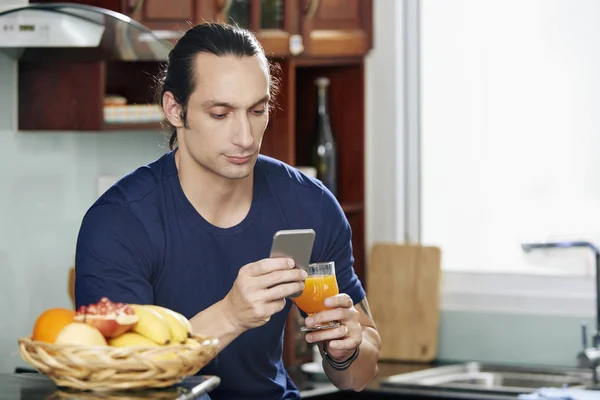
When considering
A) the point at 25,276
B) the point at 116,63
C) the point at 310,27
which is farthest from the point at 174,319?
→ the point at 310,27

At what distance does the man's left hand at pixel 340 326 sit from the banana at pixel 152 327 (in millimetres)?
579

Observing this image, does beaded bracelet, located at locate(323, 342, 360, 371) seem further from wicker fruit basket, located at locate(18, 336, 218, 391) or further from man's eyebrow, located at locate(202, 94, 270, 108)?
wicker fruit basket, located at locate(18, 336, 218, 391)

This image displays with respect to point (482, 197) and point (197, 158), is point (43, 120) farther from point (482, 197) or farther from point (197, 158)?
point (482, 197)

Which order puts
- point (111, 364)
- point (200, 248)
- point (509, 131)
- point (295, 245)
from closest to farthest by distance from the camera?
point (111, 364)
point (295, 245)
point (200, 248)
point (509, 131)

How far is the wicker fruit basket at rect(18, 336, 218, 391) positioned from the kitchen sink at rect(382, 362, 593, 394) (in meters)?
1.92

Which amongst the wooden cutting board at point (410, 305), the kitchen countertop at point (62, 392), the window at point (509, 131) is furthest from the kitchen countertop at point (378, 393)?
the kitchen countertop at point (62, 392)

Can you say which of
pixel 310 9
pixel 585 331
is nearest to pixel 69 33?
pixel 310 9

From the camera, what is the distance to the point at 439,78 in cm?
390

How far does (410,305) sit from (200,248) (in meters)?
1.69

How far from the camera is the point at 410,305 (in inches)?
147

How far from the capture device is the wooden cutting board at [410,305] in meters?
3.71

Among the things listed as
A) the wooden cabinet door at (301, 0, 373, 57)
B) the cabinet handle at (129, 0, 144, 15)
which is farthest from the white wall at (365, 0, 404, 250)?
the cabinet handle at (129, 0, 144, 15)

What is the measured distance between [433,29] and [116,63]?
1280 millimetres

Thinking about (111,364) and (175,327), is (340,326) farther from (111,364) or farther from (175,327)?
(111,364)
